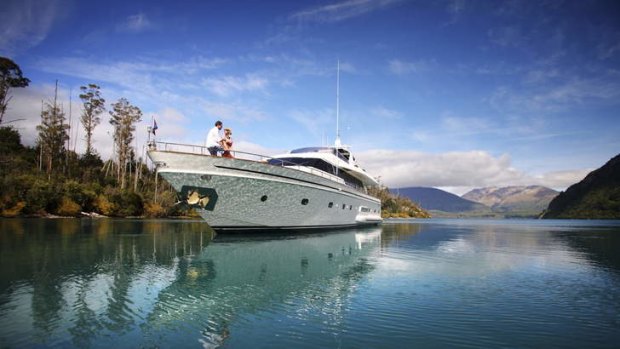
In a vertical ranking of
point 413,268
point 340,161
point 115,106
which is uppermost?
point 115,106

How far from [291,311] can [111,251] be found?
913 centimetres

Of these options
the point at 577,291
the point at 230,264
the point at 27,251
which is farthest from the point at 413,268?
the point at 27,251

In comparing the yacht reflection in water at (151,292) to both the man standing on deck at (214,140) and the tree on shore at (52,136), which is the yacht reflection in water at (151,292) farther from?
the tree on shore at (52,136)

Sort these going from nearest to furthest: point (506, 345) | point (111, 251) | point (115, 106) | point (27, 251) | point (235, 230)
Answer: point (506, 345), point (27, 251), point (111, 251), point (235, 230), point (115, 106)

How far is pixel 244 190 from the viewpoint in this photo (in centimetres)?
1669

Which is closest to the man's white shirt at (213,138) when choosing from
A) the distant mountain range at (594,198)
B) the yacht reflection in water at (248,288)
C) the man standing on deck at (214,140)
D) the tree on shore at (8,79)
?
the man standing on deck at (214,140)

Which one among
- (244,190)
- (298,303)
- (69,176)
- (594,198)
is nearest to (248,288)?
(298,303)

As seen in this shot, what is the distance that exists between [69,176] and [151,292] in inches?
2055

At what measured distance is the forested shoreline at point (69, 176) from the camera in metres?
36.7

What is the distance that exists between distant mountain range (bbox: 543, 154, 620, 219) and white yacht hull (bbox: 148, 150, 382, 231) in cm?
13564

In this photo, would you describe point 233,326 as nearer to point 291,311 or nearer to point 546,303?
point 291,311

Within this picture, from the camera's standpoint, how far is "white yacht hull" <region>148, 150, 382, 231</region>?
51.3ft

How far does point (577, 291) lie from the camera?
7125 mm

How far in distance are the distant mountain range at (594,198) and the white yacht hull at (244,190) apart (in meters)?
136
